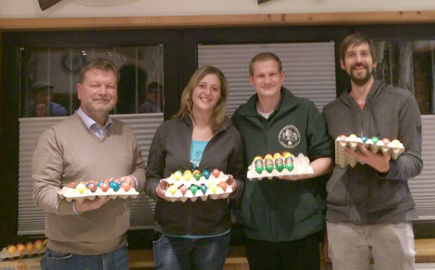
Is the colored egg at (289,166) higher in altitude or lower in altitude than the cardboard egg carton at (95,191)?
higher

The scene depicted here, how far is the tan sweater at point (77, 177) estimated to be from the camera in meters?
1.72

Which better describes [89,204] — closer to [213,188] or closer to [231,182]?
[213,188]

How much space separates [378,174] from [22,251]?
2.14 meters

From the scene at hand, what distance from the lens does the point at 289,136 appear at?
6.31 feet

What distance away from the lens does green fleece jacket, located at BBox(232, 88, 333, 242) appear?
1.87m

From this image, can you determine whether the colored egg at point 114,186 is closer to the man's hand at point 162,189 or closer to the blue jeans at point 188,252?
the man's hand at point 162,189

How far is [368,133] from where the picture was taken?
1859 mm

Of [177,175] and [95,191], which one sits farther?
[177,175]

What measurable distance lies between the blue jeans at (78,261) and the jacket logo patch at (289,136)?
1.05 metres

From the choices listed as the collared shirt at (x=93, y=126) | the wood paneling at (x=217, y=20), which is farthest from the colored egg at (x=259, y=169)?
the wood paneling at (x=217, y=20)

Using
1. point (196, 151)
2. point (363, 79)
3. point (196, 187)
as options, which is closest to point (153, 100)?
point (196, 151)

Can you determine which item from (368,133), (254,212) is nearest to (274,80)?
(368,133)

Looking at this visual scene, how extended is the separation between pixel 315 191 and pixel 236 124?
0.58m

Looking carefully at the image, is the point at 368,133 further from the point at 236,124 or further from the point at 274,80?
the point at 236,124
